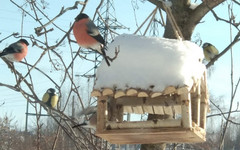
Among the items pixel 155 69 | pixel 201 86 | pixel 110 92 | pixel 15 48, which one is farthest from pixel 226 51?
pixel 15 48

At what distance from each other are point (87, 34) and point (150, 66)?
29.2 inches

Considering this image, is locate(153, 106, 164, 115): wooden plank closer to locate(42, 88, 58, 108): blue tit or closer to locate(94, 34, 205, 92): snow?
locate(94, 34, 205, 92): snow

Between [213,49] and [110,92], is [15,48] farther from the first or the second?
[110,92]

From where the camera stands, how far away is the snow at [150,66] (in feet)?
6.77

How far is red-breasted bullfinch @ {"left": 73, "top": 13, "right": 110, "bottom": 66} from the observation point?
8.82ft

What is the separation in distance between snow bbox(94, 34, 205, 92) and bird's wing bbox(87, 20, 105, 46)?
46 centimetres

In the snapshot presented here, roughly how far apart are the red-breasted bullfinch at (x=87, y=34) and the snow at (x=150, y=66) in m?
0.46

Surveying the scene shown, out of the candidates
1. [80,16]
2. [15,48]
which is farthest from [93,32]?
[15,48]

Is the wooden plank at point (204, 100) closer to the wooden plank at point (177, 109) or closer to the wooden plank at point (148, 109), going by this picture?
the wooden plank at point (177, 109)

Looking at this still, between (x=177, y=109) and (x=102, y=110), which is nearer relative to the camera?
(x=102, y=110)

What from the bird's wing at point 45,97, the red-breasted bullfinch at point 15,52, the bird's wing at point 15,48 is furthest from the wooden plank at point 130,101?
the bird's wing at point 45,97

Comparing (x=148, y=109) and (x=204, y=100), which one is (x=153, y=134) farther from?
(x=204, y=100)

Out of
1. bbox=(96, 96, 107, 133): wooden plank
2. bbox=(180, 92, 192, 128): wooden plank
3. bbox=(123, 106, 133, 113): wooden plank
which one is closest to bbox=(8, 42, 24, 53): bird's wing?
bbox=(123, 106, 133, 113): wooden plank

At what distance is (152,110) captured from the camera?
2.61m
